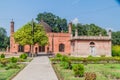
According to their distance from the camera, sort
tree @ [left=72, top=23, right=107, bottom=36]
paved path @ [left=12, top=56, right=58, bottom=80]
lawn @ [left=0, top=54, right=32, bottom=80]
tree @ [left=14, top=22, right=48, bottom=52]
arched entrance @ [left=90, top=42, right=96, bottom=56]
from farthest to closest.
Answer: tree @ [left=72, top=23, right=107, bottom=36] < tree @ [left=14, top=22, right=48, bottom=52] < arched entrance @ [left=90, top=42, right=96, bottom=56] < lawn @ [left=0, top=54, right=32, bottom=80] < paved path @ [left=12, top=56, right=58, bottom=80]

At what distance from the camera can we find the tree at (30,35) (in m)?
46.2

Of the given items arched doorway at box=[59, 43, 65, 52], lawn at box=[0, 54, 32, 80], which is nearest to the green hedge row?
lawn at box=[0, 54, 32, 80]

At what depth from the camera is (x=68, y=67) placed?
21922 mm

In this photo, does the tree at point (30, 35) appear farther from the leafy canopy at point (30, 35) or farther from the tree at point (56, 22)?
the tree at point (56, 22)

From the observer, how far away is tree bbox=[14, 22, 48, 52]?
4616 centimetres

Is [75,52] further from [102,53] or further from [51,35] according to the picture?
[51,35]

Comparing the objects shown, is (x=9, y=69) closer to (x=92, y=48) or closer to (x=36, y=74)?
(x=36, y=74)

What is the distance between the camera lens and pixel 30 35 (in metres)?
46.3

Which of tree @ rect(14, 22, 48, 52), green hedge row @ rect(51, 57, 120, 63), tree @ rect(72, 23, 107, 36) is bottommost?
green hedge row @ rect(51, 57, 120, 63)

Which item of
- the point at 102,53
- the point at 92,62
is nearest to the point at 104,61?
the point at 92,62

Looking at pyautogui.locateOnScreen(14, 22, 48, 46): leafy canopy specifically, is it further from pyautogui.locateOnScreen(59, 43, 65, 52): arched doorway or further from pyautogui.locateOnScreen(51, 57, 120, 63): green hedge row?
pyautogui.locateOnScreen(51, 57, 120, 63): green hedge row

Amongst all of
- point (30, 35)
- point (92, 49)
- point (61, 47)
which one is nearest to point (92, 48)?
point (92, 49)

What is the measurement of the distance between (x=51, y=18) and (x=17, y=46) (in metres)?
26.5

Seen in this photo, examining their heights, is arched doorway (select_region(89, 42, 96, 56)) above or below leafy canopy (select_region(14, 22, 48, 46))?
below
